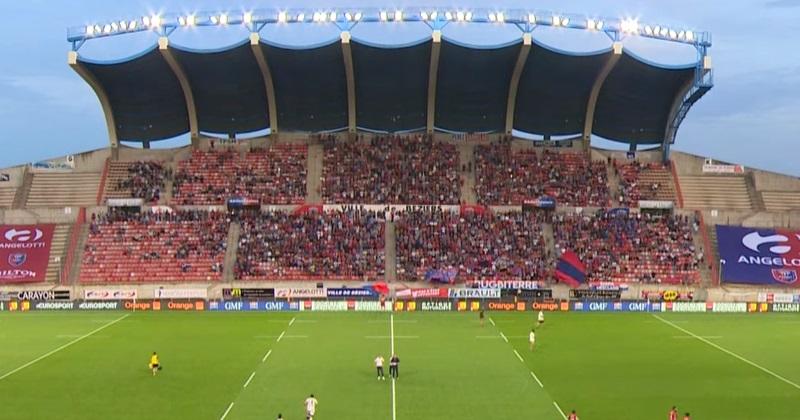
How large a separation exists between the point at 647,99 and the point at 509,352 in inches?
1584

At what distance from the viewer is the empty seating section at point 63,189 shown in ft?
216

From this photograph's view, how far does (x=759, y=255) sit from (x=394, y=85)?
3328cm

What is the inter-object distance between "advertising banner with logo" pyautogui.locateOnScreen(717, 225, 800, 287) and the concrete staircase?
124 ft

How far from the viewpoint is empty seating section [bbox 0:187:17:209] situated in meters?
65.9

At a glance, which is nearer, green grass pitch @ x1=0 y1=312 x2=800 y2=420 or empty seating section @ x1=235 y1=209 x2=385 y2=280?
green grass pitch @ x1=0 y1=312 x2=800 y2=420

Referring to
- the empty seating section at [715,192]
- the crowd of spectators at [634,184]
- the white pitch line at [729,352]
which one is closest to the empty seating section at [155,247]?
the white pitch line at [729,352]

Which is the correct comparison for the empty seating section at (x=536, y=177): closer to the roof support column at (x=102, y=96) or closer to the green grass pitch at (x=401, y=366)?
the green grass pitch at (x=401, y=366)

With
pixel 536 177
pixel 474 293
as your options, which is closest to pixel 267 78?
pixel 536 177

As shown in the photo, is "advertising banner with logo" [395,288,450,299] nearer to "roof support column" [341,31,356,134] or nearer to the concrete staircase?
the concrete staircase

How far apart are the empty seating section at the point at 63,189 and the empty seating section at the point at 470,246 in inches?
1109

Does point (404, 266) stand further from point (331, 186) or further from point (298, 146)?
point (298, 146)

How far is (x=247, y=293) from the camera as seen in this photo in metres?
53.6

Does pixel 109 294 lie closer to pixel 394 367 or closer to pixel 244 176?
pixel 244 176

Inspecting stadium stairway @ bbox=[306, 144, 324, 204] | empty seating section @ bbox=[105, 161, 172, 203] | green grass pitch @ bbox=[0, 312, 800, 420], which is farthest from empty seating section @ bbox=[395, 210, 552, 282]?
empty seating section @ bbox=[105, 161, 172, 203]
